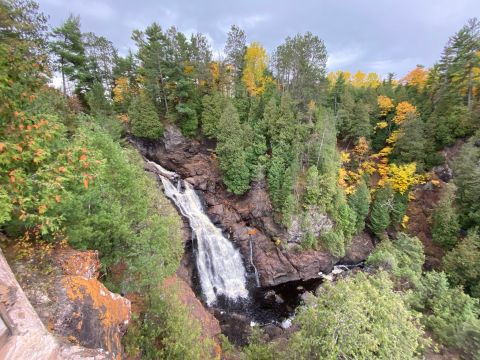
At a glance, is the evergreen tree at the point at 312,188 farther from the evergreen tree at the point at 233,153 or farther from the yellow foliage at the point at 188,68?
the yellow foliage at the point at 188,68

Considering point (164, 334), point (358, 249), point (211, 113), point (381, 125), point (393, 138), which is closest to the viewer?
point (164, 334)

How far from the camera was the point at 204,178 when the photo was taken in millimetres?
26703

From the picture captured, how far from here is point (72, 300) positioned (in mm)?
5914

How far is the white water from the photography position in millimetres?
20219

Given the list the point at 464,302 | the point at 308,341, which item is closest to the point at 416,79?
the point at 464,302

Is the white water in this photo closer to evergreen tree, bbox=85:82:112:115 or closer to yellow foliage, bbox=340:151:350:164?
evergreen tree, bbox=85:82:112:115

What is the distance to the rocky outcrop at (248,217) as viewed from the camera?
73.7 feet

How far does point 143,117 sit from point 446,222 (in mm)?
35918

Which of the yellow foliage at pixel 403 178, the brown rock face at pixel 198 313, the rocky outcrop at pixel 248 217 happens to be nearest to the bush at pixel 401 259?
the rocky outcrop at pixel 248 217

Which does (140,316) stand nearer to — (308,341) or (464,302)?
(308,341)

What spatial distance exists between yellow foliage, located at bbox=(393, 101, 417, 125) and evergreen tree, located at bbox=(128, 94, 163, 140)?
32.6 meters

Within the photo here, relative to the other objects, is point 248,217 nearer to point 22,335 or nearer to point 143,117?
point 143,117

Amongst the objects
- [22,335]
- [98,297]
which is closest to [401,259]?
[98,297]

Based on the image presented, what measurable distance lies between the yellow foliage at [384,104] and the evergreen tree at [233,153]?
923 inches
